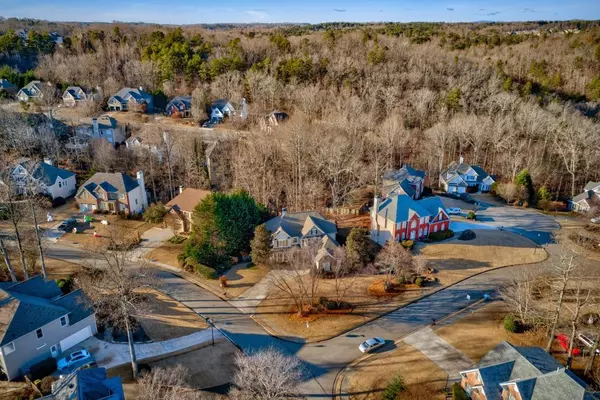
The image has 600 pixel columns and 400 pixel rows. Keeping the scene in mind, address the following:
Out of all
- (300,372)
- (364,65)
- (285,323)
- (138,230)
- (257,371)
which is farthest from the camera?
(364,65)

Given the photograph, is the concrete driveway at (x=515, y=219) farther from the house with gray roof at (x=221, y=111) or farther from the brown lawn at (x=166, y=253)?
the house with gray roof at (x=221, y=111)

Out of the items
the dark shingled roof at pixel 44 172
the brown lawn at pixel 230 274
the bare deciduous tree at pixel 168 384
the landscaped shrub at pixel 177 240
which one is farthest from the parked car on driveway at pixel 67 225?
the bare deciduous tree at pixel 168 384

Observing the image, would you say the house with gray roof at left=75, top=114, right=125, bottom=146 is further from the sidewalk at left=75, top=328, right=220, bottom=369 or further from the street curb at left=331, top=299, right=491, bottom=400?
the street curb at left=331, top=299, right=491, bottom=400

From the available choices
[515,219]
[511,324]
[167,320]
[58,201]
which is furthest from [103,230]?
[515,219]

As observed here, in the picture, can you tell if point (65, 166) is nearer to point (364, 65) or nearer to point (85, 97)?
point (85, 97)

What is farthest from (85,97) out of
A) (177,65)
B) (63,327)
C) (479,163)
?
(479,163)

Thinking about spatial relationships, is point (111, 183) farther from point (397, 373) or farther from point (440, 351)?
point (440, 351)

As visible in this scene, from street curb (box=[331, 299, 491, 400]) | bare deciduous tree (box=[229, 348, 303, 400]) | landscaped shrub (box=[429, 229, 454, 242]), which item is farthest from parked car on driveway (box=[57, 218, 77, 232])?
landscaped shrub (box=[429, 229, 454, 242])
